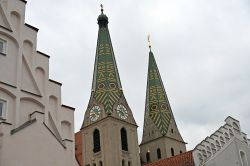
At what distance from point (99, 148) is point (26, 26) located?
32.1 m

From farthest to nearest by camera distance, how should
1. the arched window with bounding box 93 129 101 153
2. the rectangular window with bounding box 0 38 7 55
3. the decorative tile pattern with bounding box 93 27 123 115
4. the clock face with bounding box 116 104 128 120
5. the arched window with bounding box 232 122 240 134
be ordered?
the decorative tile pattern with bounding box 93 27 123 115, the clock face with bounding box 116 104 128 120, the arched window with bounding box 93 129 101 153, the arched window with bounding box 232 122 240 134, the rectangular window with bounding box 0 38 7 55

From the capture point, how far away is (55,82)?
1692 cm

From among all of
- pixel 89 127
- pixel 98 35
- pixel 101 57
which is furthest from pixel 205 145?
pixel 98 35

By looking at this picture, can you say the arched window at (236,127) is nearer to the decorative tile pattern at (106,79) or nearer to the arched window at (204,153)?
the arched window at (204,153)

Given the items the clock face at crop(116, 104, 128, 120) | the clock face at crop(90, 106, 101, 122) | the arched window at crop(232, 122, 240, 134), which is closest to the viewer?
the arched window at crop(232, 122, 240, 134)

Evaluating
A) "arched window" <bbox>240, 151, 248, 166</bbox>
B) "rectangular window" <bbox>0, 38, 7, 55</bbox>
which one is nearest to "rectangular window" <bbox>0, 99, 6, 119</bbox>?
"rectangular window" <bbox>0, 38, 7, 55</bbox>

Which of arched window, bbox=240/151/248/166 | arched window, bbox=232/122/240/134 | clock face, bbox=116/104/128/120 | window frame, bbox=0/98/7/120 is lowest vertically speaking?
window frame, bbox=0/98/7/120

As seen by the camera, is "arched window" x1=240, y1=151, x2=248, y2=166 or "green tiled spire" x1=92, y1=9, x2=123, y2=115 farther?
"green tiled spire" x1=92, y1=9, x2=123, y2=115

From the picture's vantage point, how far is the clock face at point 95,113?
49812 mm

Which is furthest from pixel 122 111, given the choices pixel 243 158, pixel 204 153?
pixel 204 153

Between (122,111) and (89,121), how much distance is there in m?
3.95

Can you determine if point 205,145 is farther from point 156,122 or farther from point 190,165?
point 156,122

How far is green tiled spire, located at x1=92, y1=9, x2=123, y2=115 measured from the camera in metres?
50.3

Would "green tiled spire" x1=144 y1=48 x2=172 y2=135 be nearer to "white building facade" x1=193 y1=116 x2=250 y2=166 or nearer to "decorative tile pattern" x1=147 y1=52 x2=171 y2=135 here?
"decorative tile pattern" x1=147 y1=52 x2=171 y2=135
